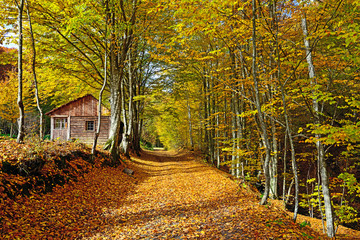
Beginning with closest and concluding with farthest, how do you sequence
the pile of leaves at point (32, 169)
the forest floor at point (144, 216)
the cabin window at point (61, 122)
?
the forest floor at point (144, 216)
the pile of leaves at point (32, 169)
the cabin window at point (61, 122)

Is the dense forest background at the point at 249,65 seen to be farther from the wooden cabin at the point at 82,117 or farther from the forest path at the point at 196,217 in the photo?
the wooden cabin at the point at 82,117

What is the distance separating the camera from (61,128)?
2277 cm

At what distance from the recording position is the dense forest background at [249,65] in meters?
5.76

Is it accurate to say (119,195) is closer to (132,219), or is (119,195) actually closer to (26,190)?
(132,219)

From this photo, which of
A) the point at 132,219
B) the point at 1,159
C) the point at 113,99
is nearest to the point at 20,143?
the point at 1,159

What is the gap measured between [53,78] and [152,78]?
9.15 metres

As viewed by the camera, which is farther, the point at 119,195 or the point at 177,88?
the point at 177,88

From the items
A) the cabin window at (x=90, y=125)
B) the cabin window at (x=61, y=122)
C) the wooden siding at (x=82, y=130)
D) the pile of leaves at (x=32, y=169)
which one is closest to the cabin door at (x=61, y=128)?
the cabin window at (x=61, y=122)

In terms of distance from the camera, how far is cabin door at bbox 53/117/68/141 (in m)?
22.5

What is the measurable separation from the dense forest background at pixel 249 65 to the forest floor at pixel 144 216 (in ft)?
3.79

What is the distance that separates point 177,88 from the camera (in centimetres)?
1855

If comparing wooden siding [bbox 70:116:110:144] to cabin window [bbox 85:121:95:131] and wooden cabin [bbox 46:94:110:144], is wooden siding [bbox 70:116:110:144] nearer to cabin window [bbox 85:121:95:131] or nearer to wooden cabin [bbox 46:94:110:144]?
wooden cabin [bbox 46:94:110:144]

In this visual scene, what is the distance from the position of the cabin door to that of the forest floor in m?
17.0

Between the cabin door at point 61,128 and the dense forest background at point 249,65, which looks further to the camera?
the cabin door at point 61,128
